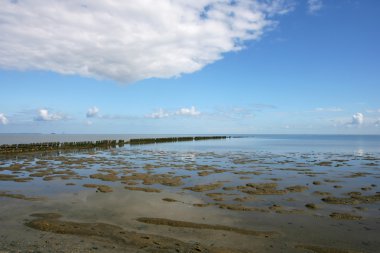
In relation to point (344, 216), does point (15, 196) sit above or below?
above

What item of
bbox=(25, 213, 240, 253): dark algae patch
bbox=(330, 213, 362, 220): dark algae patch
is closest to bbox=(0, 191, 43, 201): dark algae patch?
bbox=(25, 213, 240, 253): dark algae patch

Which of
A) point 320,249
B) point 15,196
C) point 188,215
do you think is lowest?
point 320,249

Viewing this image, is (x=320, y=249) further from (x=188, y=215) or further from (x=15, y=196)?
(x=15, y=196)

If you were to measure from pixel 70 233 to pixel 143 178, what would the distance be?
14108 millimetres

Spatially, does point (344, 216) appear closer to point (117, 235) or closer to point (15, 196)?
point (117, 235)

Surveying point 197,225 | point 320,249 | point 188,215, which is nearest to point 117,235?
point 197,225

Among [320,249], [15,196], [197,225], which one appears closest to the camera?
[320,249]

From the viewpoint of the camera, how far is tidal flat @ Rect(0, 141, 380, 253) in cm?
1013

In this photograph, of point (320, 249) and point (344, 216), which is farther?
point (344, 216)

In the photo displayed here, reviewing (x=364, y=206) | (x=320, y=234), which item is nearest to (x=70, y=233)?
(x=320, y=234)

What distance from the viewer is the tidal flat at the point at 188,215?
10.1 meters

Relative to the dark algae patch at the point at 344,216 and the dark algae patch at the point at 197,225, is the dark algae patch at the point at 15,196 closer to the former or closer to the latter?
the dark algae patch at the point at 197,225

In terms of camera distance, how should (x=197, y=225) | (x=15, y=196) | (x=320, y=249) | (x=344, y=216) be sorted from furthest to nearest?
(x=15, y=196), (x=344, y=216), (x=197, y=225), (x=320, y=249)

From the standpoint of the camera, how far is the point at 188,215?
45.2 feet
